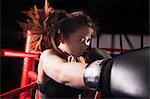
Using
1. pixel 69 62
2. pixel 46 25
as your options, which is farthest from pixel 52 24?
pixel 69 62

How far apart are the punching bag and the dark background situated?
2840 millimetres

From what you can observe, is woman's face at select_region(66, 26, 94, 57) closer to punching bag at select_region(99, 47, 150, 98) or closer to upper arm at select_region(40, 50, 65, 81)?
upper arm at select_region(40, 50, 65, 81)

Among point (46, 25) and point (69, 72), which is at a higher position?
point (46, 25)

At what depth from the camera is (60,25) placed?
42.8 inches

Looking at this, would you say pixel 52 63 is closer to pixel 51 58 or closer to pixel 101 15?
pixel 51 58

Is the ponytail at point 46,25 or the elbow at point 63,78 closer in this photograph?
the elbow at point 63,78

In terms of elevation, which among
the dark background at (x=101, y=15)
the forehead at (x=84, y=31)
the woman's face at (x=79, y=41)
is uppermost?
the dark background at (x=101, y=15)

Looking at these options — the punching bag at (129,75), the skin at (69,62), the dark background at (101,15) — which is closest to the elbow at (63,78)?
the skin at (69,62)

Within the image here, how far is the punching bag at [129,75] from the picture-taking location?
0.60 meters

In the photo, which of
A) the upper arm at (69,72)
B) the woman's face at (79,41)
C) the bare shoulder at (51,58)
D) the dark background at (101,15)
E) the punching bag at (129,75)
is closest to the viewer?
the punching bag at (129,75)

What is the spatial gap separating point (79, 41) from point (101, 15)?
2754 mm

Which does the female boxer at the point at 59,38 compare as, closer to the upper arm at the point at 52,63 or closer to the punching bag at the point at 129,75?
the upper arm at the point at 52,63

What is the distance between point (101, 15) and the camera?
378 cm

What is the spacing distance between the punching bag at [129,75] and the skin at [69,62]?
8 cm
